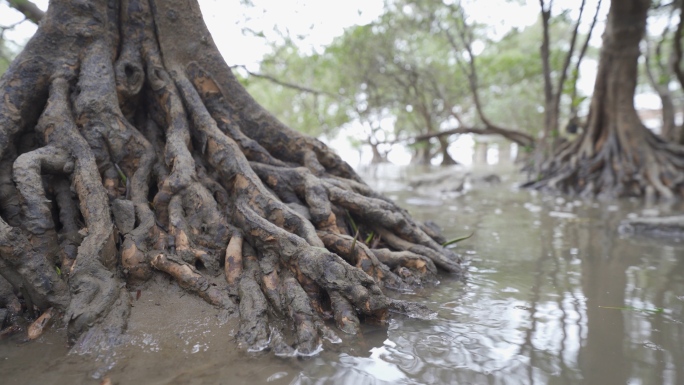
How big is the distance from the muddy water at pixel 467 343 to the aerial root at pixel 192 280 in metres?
0.07

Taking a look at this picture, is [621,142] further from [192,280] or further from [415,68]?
[415,68]

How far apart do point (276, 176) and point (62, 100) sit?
164cm

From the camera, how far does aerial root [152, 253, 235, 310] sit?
2.37 m

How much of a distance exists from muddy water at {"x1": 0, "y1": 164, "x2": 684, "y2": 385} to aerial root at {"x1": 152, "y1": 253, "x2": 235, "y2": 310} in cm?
7

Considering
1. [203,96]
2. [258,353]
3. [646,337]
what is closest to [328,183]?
[203,96]

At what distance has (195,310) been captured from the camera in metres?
2.32

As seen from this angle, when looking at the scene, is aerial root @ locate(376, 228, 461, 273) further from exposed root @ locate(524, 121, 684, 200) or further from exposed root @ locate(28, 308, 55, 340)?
exposed root @ locate(524, 121, 684, 200)

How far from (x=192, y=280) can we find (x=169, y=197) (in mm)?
810

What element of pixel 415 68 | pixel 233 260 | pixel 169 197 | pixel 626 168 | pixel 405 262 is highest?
pixel 415 68

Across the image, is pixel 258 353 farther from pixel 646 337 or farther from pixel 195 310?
pixel 646 337

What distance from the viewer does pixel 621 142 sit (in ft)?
29.3

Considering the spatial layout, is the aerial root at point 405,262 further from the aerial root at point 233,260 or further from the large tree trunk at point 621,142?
the large tree trunk at point 621,142

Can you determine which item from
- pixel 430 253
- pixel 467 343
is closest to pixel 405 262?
pixel 430 253

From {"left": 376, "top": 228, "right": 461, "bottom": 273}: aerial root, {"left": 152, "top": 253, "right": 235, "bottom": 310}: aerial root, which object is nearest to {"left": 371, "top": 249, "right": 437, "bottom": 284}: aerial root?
{"left": 376, "top": 228, "right": 461, "bottom": 273}: aerial root
